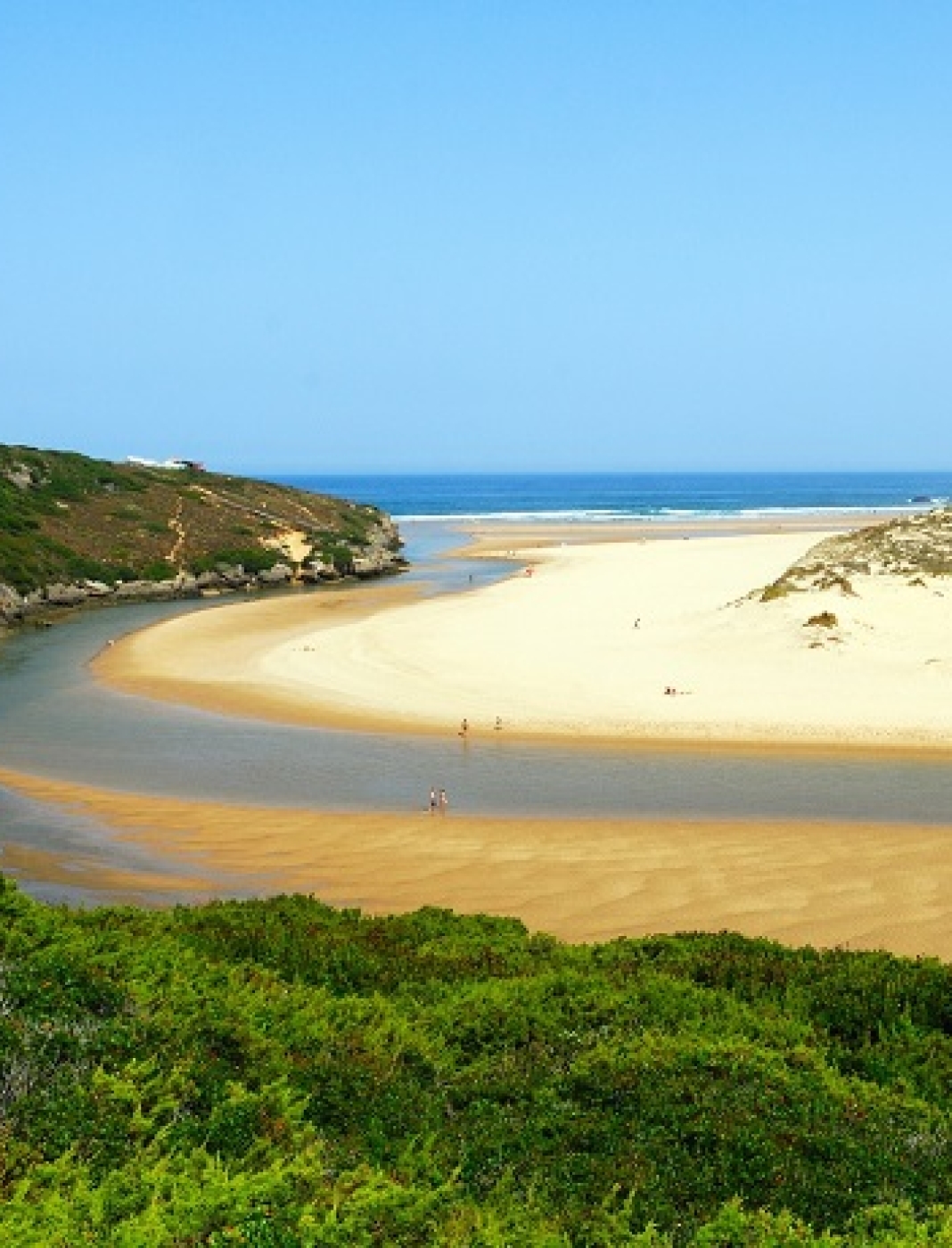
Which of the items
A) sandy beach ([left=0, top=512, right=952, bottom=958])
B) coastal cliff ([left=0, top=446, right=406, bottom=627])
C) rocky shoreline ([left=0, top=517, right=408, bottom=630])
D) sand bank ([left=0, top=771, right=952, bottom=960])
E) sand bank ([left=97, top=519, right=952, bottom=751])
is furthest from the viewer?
coastal cliff ([left=0, top=446, right=406, bottom=627])

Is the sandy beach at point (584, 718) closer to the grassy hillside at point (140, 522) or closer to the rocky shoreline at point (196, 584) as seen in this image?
the rocky shoreline at point (196, 584)

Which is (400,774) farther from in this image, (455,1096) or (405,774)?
(455,1096)

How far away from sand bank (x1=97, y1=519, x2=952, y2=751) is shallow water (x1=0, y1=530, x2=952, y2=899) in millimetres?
1869

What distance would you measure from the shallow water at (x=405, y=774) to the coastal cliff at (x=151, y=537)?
2797 centimetres

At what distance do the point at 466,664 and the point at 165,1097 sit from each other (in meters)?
34.1

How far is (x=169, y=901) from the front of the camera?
66.3 ft

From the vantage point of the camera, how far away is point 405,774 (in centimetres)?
2927

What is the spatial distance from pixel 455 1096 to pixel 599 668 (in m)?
32.1

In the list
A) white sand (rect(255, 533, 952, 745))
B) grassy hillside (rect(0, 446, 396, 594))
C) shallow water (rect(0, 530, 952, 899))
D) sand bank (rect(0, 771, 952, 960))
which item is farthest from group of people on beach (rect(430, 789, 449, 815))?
grassy hillside (rect(0, 446, 396, 594))

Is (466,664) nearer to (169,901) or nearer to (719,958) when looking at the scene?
(169,901)

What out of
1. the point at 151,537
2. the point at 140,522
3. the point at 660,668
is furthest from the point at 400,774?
the point at 140,522

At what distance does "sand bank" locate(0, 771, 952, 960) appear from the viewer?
18641 millimetres

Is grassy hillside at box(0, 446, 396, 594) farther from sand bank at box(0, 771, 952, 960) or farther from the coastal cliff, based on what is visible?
sand bank at box(0, 771, 952, 960)

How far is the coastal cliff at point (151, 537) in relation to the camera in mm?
68438
